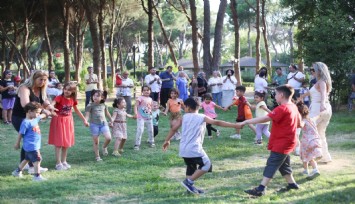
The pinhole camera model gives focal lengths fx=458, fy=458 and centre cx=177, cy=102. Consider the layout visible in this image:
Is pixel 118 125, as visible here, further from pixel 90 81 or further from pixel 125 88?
pixel 90 81

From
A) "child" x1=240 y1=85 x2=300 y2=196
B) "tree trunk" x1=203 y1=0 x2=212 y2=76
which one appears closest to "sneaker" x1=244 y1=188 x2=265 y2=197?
"child" x1=240 y1=85 x2=300 y2=196

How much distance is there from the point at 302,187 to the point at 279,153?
881 millimetres

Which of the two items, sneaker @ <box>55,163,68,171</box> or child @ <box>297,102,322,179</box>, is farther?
sneaker @ <box>55,163,68,171</box>

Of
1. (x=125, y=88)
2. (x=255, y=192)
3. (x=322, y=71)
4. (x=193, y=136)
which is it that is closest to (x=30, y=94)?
(x=193, y=136)

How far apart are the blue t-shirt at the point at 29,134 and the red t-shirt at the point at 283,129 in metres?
3.38

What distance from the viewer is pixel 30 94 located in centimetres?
687

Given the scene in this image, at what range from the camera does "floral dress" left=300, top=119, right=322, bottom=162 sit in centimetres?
688

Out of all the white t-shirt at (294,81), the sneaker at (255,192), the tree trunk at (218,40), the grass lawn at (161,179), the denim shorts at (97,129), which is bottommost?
the grass lawn at (161,179)

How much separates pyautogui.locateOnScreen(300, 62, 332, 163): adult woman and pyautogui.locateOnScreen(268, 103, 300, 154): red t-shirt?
6.31ft

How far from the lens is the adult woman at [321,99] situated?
7.42 m

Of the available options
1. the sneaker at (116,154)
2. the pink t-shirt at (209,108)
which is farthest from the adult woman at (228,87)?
the sneaker at (116,154)

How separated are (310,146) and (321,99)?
1099mm

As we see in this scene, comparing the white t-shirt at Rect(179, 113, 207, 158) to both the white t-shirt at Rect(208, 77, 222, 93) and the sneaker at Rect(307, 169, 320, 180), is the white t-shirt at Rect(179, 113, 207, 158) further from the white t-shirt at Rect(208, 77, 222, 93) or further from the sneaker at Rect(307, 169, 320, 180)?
the white t-shirt at Rect(208, 77, 222, 93)

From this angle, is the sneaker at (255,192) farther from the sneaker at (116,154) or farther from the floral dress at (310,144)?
the sneaker at (116,154)
